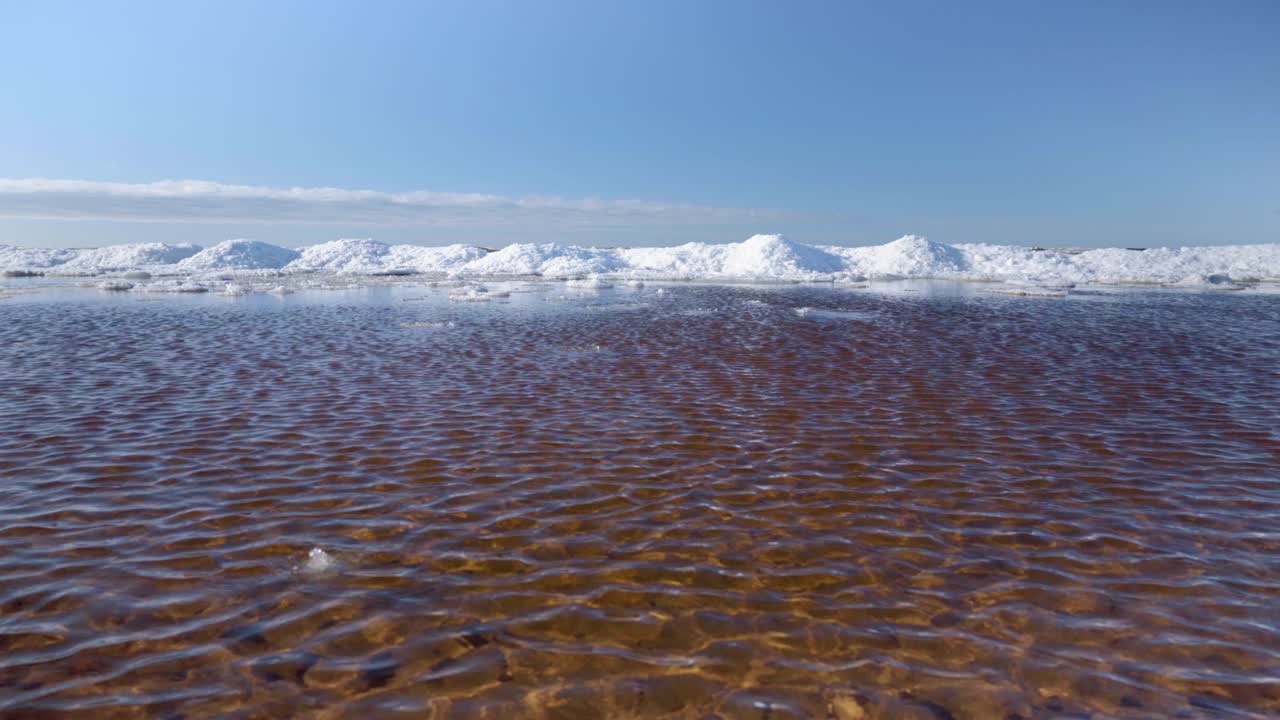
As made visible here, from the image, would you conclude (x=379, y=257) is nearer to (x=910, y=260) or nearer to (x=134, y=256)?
(x=134, y=256)

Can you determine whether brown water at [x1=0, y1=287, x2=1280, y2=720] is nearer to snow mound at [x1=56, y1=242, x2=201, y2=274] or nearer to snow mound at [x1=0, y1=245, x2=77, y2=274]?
snow mound at [x1=56, y1=242, x2=201, y2=274]

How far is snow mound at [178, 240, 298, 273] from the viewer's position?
71250mm

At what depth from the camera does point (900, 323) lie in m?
23.2

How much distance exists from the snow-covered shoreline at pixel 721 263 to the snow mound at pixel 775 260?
0.15 metres

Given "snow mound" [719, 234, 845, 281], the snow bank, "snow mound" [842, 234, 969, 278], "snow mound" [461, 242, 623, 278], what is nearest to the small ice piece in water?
"snow mound" [461, 242, 623, 278]

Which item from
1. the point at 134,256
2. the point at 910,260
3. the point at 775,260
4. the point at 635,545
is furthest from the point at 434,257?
the point at 635,545

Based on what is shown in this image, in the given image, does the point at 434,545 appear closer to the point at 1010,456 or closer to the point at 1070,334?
the point at 1010,456

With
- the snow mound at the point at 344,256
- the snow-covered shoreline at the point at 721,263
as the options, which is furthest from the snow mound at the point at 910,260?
the snow mound at the point at 344,256

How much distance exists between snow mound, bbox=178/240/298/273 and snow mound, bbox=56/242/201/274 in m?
3.23

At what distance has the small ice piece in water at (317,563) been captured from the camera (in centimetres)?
529

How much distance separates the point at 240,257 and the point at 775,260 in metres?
58.6

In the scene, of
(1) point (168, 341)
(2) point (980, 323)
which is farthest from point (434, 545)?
(2) point (980, 323)

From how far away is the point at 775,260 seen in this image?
6862 centimetres

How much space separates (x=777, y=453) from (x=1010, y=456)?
2793mm
